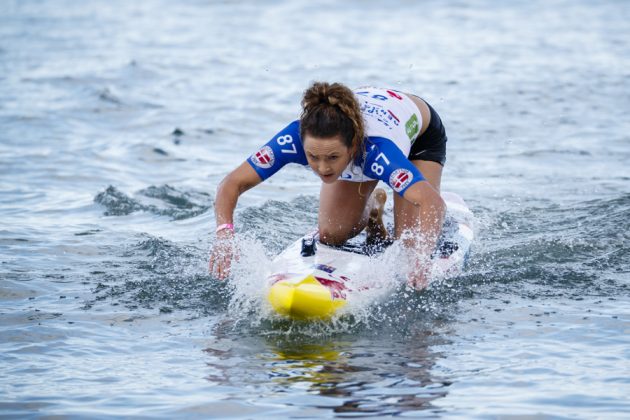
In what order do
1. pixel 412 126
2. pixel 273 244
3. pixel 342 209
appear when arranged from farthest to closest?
pixel 273 244 → pixel 342 209 → pixel 412 126

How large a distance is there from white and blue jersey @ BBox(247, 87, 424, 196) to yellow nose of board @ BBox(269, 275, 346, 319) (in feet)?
2.57

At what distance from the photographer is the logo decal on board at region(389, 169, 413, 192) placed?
18.9ft

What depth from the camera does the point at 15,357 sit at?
5.30 m

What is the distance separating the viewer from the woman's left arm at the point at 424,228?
5.76 meters

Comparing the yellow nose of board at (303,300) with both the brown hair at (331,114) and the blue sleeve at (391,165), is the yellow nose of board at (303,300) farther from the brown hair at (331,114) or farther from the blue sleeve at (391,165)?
the brown hair at (331,114)

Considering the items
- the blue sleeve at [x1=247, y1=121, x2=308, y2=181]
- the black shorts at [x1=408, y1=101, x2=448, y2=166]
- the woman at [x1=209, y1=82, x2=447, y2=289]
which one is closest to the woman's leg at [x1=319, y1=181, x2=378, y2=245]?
the woman at [x1=209, y1=82, x2=447, y2=289]

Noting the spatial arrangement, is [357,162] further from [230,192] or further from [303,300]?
[303,300]

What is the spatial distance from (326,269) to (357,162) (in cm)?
73

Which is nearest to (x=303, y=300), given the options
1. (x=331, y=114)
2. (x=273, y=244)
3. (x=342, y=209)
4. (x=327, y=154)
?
(x=327, y=154)

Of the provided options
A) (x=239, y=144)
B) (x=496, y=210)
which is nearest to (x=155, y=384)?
(x=496, y=210)

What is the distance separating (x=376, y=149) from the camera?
5.81m

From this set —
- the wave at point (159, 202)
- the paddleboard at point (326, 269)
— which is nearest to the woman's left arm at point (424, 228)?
the paddleboard at point (326, 269)

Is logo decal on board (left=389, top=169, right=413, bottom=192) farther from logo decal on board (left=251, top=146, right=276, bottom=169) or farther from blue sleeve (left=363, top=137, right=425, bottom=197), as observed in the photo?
logo decal on board (left=251, top=146, right=276, bottom=169)

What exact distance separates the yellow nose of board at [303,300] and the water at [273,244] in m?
0.11
